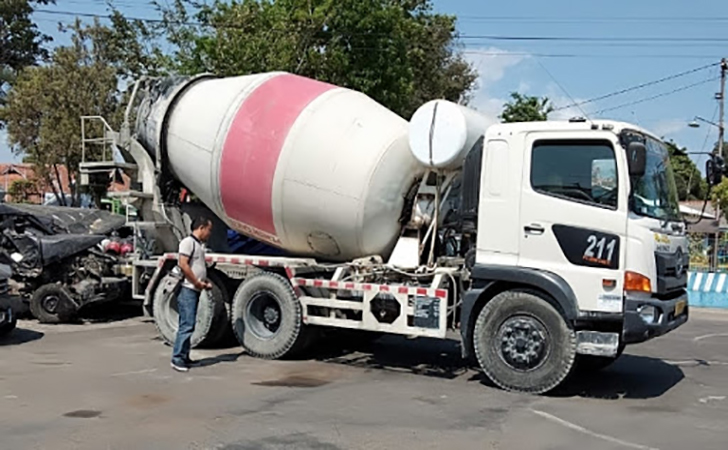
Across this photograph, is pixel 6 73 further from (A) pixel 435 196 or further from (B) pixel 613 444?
(B) pixel 613 444

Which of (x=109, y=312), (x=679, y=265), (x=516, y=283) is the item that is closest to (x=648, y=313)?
(x=679, y=265)

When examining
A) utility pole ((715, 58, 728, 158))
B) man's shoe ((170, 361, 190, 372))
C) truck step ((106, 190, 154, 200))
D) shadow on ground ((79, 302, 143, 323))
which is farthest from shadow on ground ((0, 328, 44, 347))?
utility pole ((715, 58, 728, 158))

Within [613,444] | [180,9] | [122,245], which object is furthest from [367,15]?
[613,444]

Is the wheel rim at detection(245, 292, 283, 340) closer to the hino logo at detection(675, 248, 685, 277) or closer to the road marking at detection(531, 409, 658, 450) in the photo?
the road marking at detection(531, 409, 658, 450)

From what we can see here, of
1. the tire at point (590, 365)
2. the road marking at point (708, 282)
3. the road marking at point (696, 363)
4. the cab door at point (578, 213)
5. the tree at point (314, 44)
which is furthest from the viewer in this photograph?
the tree at point (314, 44)

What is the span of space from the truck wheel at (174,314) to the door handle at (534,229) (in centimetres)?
444

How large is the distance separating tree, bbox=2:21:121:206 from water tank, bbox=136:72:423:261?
54.4ft

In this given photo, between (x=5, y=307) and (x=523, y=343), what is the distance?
24.2 feet

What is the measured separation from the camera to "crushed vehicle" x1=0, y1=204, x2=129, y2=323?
13.4 meters

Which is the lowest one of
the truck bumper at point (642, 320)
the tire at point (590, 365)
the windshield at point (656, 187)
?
the tire at point (590, 365)

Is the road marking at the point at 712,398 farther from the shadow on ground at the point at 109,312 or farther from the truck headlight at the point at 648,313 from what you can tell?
the shadow on ground at the point at 109,312

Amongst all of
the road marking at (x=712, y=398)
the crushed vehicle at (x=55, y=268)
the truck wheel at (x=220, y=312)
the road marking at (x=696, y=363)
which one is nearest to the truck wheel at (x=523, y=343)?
the road marking at (x=712, y=398)

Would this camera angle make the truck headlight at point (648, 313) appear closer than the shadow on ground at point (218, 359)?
Yes

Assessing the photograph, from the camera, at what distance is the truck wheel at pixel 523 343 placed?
8.15m
